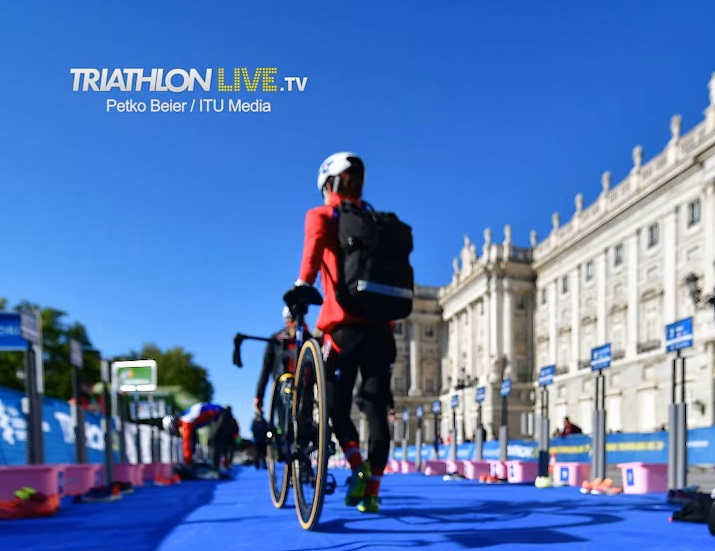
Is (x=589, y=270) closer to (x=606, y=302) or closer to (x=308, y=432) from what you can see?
(x=606, y=302)

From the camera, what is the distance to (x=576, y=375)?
2111 inches

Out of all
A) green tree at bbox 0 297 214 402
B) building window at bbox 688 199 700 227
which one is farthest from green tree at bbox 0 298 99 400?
building window at bbox 688 199 700 227

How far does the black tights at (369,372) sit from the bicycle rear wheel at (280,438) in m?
0.69

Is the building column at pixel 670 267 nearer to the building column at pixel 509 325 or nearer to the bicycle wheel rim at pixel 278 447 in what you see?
the building column at pixel 509 325

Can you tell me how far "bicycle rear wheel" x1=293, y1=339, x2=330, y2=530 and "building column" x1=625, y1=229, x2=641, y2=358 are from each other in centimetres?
4355

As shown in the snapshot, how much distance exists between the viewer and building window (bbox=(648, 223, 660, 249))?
43.5 meters

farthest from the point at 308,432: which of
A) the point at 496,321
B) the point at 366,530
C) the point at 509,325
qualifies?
the point at 496,321

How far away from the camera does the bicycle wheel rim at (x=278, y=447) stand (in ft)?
18.3

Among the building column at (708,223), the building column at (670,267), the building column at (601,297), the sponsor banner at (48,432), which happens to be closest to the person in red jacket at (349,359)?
the sponsor banner at (48,432)

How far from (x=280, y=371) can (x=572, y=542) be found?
3132 mm

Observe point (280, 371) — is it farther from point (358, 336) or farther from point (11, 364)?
point (11, 364)

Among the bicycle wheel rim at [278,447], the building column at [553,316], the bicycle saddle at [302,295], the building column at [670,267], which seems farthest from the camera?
the building column at [553,316]

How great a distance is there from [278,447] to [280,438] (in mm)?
67

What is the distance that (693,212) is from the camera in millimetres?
39344
